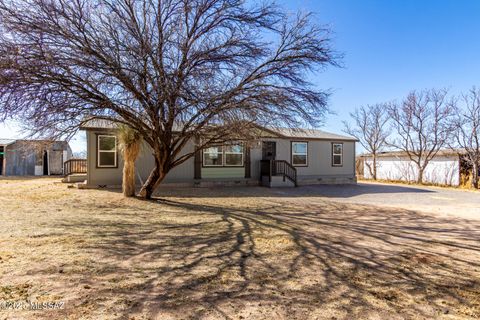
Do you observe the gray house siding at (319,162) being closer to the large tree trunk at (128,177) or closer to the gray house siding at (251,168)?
the gray house siding at (251,168)

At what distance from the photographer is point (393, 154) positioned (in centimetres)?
2572

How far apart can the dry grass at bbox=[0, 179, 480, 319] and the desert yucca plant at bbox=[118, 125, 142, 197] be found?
9.24 feet

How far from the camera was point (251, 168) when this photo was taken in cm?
1617

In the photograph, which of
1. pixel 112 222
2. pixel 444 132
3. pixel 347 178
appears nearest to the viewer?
pixel 112 222

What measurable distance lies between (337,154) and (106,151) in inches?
536

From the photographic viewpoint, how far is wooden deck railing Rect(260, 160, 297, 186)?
1536 cm

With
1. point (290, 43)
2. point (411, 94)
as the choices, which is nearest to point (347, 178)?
point (411, 94)

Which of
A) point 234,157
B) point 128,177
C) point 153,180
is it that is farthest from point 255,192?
point 128,177

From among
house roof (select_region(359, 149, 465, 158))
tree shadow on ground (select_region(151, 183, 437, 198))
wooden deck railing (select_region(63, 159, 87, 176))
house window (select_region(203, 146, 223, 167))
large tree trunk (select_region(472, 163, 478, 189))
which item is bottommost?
tree shadow on ground (select_region(151, 183, 437, 198))

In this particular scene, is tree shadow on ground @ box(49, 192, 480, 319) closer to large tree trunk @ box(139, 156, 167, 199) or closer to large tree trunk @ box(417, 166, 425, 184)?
large tree trunk @ box(139, 156, 167, 199)

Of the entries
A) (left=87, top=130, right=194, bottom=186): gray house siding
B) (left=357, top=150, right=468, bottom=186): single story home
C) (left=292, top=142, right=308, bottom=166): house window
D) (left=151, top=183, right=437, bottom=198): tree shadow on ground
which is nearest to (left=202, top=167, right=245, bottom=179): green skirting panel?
(left=151, top=183, right=437, bottom=198): tree shadow on ground

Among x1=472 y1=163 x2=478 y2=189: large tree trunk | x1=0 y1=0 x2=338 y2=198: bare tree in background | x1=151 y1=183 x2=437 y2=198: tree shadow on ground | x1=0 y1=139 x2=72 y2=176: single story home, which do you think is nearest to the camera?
x1=0 y1=0 x2=338 y2=198: bare tree in background

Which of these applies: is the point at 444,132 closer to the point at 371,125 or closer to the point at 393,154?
the point at 393,154

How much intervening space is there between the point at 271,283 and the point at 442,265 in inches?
110
